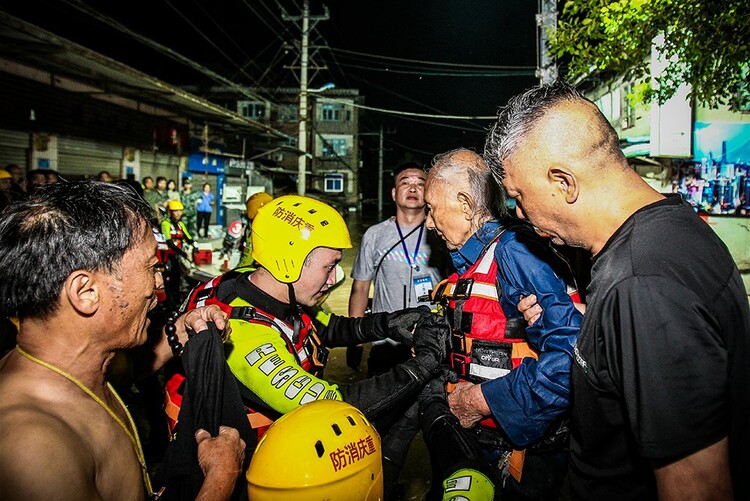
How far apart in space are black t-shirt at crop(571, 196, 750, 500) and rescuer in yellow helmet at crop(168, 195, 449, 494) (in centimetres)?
112

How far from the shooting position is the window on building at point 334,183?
2267 inches

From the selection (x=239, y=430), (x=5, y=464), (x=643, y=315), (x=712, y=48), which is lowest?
(x=239, y=430)

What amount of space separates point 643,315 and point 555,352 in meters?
0.89

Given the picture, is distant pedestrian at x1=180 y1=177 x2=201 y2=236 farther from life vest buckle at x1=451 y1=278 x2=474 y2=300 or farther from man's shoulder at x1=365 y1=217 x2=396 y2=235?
life vest buckle at x1=451 y1=278 x2=474 y2=300

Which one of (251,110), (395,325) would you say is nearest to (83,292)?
(395,325)

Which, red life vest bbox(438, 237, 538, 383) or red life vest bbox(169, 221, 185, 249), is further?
red life vest bbox(169, 221, 185, 249)

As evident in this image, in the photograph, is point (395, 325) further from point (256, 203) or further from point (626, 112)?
point (626, 112)

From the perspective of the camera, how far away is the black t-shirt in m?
1.22

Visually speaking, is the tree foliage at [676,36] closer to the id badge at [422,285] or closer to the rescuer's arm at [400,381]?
the id badge at [422,285]

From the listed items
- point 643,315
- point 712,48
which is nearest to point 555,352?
point 643,315

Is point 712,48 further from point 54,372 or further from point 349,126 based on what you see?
point 349,126

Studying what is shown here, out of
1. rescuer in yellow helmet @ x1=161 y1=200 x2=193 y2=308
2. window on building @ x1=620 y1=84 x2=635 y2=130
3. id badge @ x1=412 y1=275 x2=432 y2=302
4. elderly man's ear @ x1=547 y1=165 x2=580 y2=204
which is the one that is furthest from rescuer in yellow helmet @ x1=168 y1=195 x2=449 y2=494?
window on building @ x1=620 y1=84 x2=635 y2=130

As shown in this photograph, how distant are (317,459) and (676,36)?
Answer: 755 centimetres

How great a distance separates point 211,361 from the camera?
210 cm
